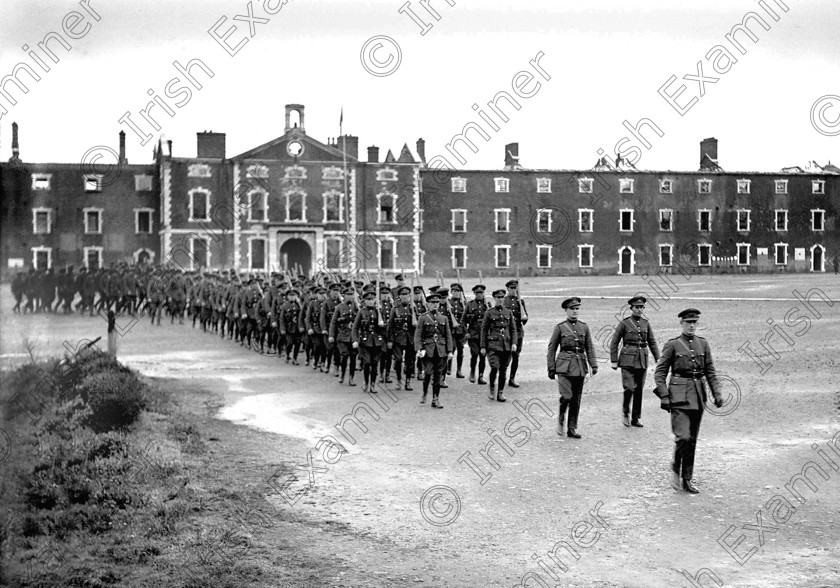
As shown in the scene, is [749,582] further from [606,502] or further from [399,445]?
[399,445]

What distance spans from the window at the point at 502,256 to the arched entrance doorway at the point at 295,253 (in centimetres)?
1371

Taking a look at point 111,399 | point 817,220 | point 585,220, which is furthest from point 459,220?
point 111,399

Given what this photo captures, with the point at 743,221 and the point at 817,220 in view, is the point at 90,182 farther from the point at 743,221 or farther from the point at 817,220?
→ the point at 817,220

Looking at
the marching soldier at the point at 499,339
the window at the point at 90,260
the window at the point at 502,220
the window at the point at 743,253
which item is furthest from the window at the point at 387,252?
the marching soldier at the point at 499,339

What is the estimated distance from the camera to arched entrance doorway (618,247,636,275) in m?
65.1

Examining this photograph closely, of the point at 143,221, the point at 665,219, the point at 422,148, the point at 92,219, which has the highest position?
the point at 422,148

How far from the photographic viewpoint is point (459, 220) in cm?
6359

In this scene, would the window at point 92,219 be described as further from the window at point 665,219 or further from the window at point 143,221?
the window at point 665,219

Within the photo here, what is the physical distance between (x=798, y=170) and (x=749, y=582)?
69737 millimetres

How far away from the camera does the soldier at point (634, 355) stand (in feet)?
43.1

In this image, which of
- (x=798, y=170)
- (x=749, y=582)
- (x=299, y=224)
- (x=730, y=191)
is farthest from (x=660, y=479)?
(x=798, y=170)

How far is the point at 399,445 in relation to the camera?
39.8 feet

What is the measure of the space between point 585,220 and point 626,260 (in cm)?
435

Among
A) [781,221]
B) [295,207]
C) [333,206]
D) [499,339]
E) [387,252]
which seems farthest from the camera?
[781,221]
